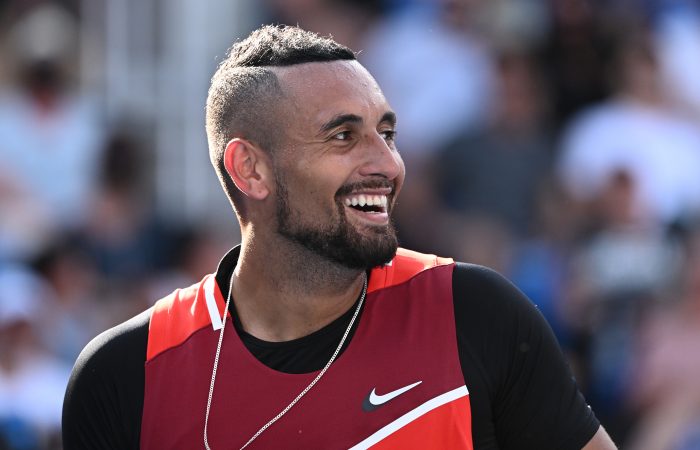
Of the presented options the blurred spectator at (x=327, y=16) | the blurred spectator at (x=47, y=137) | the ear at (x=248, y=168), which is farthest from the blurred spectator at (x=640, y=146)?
the ear at (x=248, y=168)

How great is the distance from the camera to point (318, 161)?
11.3ft

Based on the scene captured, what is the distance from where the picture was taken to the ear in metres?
3.56

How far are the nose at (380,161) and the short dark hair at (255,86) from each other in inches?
10.6

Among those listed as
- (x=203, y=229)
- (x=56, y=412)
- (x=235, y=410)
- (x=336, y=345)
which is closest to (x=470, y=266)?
(x=336, y=345)

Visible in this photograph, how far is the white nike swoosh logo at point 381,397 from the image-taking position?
3355 millimetres

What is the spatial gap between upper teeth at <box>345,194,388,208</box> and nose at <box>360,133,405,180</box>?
0.06 m

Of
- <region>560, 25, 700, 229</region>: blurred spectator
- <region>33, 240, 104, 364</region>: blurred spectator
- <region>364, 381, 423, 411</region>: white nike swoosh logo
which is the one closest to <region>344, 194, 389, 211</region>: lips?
<region>364, 381, 423, 411</region>: white nike swoosh logo

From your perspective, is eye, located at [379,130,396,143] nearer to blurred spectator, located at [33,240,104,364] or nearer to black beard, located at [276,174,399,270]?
black beard, located at [276,174,399,270]

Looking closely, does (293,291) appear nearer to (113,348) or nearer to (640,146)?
(113,348)

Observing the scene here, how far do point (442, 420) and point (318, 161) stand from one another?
0.76 meters

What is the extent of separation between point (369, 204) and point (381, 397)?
0.51m

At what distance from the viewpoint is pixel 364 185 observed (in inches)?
134

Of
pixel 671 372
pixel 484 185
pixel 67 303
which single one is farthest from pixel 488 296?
pixel 67 303

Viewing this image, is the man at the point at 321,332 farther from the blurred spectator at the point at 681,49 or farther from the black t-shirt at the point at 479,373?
the blurred spectator at the point at 681,49
